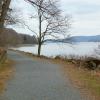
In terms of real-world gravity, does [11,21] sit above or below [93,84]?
above

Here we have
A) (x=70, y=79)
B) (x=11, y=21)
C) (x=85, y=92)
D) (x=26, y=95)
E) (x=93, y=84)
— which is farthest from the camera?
(x=11, y=21)

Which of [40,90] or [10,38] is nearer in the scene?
[40,90]

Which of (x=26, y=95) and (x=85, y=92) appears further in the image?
(x=85, y=92)

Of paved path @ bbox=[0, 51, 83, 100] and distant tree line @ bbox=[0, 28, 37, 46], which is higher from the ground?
distant tree line @ bbox=[0, 28, 37, 46]

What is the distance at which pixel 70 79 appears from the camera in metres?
16.9

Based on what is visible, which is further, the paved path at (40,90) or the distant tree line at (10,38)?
the distant tree line at (10,38)

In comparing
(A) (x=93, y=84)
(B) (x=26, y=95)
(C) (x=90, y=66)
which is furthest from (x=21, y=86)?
(C) (x=90, y=66)

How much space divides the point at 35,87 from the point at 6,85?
1.34 m

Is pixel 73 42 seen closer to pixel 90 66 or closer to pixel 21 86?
pixel 90 66

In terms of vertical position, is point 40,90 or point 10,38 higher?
point 10,38

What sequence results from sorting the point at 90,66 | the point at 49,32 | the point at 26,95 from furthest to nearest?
the point at 49,32, the point at 90,66, the point at 26,95

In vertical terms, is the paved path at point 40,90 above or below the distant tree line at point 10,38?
below

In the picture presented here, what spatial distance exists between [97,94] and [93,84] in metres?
2.38

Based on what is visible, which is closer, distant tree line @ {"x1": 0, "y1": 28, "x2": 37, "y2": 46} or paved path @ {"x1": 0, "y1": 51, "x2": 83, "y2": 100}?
paved path @ {"x1": 0, "y1": 51, "x2": 83, "y2": 100}
